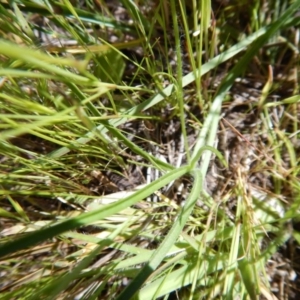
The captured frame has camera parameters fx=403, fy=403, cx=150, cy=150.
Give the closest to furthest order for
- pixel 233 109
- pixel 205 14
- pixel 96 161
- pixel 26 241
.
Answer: pixel 26 241
pixel 205 14
pixel 96 161
pixel 233 109

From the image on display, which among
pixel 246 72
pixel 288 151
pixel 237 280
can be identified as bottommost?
pixel 237 280

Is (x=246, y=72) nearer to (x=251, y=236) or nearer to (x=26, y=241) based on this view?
(x=251, y=236)

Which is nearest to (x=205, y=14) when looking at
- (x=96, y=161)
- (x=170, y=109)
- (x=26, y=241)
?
(x=170, y=109)

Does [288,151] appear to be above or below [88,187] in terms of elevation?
above

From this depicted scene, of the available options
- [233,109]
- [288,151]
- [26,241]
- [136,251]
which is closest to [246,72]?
[233,109]

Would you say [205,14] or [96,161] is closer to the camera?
[205,14]

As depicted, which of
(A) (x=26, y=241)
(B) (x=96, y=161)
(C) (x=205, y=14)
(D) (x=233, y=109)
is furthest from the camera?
(D) (x=233, y=109)
